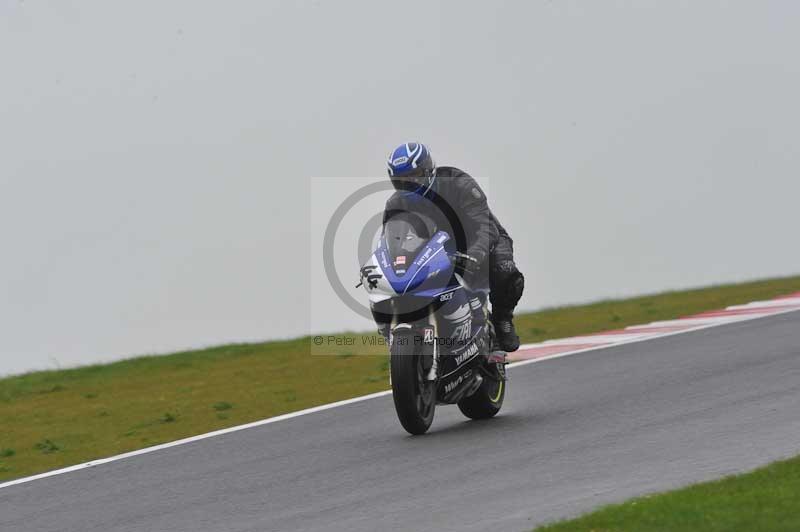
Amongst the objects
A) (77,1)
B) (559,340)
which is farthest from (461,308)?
(77,1)

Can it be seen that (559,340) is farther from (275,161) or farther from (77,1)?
(77,1)

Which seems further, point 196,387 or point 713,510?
point 196,387

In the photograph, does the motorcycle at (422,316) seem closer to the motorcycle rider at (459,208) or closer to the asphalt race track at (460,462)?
the motorcycle rider at (459,208)

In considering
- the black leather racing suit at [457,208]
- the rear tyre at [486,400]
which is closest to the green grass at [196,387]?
the rear tyre at [486,400]

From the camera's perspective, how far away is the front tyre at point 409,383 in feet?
20.9

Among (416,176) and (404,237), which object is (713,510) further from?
(416,176)

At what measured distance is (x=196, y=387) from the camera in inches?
419

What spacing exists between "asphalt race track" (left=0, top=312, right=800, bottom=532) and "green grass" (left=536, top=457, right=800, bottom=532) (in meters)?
0.24

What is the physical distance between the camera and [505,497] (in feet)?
16.8

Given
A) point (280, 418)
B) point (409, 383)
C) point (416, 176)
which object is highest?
point (416, 176)

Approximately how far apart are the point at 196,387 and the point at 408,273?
467cm

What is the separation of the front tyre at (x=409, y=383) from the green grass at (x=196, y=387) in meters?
2.24

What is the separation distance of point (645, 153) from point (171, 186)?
5323 mm

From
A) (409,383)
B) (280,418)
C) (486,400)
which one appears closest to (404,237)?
(409,383)
